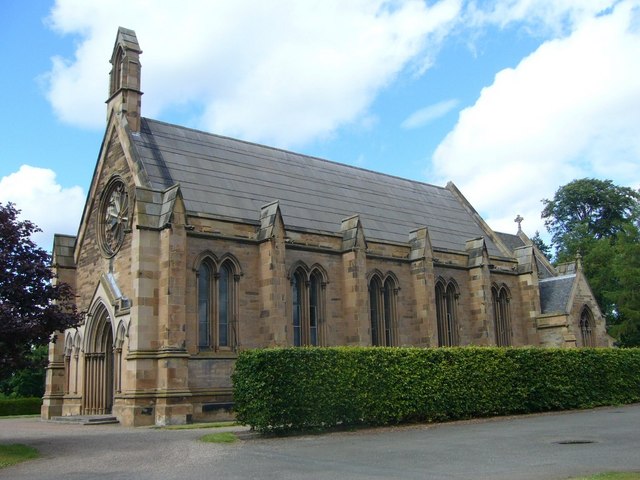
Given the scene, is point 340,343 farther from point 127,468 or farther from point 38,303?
point 127,468

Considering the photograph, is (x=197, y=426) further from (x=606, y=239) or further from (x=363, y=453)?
(x=606, y=239)

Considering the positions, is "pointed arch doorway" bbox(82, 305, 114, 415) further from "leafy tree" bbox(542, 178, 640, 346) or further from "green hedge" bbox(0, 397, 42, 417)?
"leafy tree" bbox(542, 178, 640, 346)

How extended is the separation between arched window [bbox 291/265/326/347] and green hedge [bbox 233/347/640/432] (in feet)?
24.5

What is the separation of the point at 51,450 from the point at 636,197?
61.6 m

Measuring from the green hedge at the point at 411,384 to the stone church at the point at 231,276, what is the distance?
18.7ft

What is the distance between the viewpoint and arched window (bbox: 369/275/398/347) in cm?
3222

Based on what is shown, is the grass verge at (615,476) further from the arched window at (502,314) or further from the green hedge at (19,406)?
the green hedge at (19,406)

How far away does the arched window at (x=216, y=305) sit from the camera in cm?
2670

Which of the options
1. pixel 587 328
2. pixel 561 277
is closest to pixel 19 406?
pixel 561 277

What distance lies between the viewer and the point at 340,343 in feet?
98.8

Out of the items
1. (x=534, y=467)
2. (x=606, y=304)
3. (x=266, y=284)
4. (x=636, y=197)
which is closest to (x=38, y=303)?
(x=266, y=284)

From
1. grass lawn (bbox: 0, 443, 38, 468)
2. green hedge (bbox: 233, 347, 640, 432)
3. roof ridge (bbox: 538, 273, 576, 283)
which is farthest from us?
roof ridge (bbox: 538, 273, 576, 283)

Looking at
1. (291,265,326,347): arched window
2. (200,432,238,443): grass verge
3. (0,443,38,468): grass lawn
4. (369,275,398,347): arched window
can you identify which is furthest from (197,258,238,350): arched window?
(0,443,38,468): grass lawn

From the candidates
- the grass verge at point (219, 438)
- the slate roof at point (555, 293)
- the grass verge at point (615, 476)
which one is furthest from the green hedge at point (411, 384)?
the grass verge at point (615, 476)
